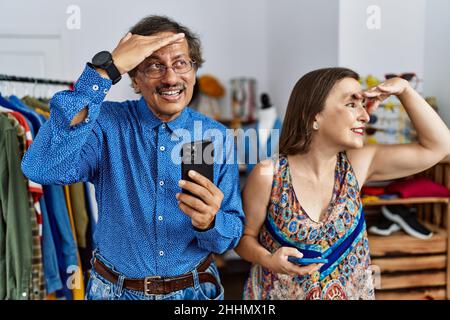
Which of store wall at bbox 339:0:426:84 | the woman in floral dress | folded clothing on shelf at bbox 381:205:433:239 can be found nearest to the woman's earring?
the woman in floral dress

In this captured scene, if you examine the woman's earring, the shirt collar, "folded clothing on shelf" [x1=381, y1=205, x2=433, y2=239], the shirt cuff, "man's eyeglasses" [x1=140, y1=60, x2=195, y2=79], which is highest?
"man's eyeglasses" [x1=140, y1=60, x2=195, y2=79]

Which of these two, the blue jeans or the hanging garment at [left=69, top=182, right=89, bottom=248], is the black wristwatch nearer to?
the blue jeans

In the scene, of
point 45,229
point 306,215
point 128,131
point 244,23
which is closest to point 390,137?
point 306,215

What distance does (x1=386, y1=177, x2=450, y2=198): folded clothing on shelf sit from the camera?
77 cm

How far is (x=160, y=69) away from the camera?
1.85ft

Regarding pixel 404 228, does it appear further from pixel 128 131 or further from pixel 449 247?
pixel 128 131

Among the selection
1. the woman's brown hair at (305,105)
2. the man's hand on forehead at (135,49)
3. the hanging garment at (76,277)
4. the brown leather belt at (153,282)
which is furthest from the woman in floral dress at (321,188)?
the hanging garment at (76,277)

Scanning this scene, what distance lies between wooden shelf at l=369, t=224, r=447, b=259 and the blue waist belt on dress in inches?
10.5

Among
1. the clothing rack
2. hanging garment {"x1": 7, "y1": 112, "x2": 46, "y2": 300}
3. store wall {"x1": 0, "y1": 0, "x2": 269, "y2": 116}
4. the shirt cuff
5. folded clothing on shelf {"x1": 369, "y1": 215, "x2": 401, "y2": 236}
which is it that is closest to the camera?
the shirt cuff

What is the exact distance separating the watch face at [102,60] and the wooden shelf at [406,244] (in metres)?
0.69

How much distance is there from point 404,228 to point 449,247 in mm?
92

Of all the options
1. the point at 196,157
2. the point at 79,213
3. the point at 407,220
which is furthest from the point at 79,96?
the point at 407,220

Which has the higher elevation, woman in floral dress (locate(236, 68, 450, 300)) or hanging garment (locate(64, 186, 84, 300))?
woman in floral dress (locate(236, 68, 450, 300))

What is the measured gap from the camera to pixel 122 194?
62cm
